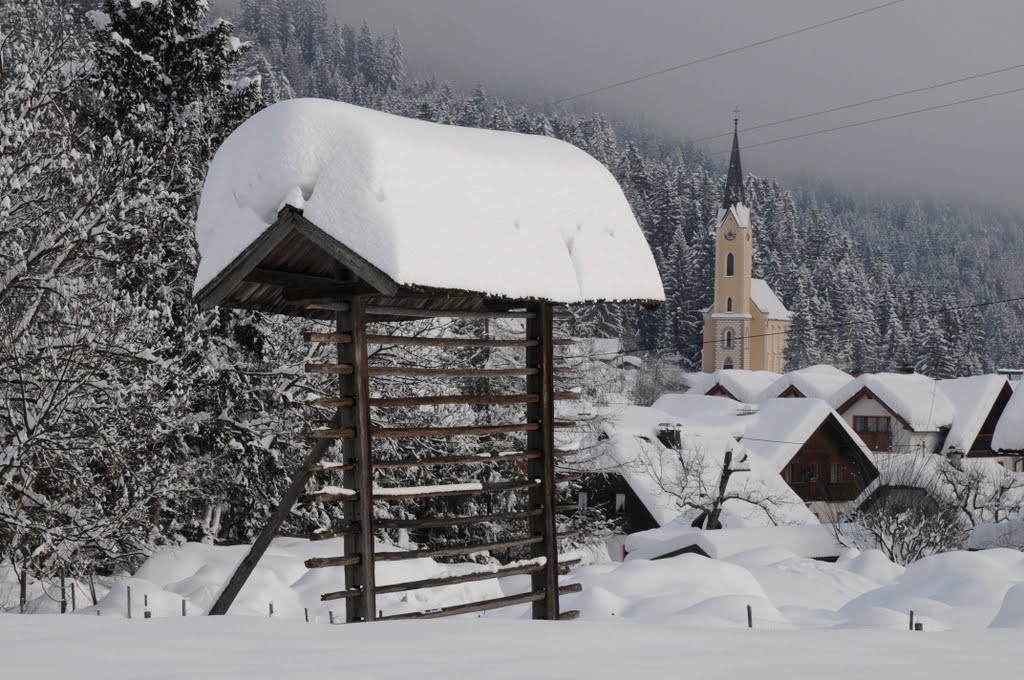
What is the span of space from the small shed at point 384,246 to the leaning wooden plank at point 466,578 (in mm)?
22

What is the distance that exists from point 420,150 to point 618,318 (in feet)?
248

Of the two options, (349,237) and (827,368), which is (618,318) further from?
(349,237)

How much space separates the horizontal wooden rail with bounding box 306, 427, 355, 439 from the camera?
7254 mm

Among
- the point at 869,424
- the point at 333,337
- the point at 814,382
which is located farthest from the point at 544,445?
the point at 814,382

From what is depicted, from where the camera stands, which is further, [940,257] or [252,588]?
[940,257]

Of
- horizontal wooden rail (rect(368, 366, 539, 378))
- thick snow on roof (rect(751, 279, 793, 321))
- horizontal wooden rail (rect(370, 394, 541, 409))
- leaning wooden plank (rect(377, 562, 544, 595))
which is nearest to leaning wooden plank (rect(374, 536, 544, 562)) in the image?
leaning wooden plank (rect(377, 562, 544, 595))

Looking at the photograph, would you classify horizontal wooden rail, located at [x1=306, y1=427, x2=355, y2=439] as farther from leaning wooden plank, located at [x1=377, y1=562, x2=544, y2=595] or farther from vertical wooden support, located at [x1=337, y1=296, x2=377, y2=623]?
leaning wooden plank, located at [x1=377, y1=562, x2=544, y2=595]

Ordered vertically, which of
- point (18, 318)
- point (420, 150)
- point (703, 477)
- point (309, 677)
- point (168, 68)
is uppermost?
point (168, 68)

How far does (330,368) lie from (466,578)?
2.19 metres

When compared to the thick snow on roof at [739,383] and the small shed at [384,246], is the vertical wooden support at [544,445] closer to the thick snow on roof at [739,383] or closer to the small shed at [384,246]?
the small shed at [384,246]

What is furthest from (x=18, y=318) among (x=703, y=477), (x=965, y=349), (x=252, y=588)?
(x=965, y=349)

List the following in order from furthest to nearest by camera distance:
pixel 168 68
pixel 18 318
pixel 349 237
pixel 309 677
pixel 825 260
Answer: pixel 825 260 → pixel 168 68 → pixel 18 318 → pixel 349 237 → pixel 309 677

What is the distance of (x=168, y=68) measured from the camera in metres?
20.1

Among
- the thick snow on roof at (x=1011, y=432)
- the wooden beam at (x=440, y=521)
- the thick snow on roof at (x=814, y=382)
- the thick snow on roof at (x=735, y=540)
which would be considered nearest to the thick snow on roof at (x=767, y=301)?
the thick snow on roof at (x=814, y=382)
